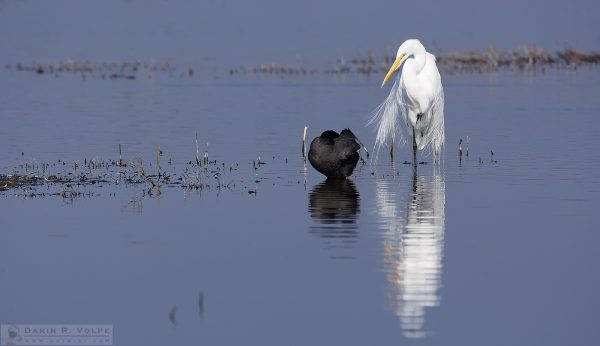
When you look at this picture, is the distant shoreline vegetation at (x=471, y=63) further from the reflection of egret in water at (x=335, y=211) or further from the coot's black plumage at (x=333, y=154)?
the reflection of egret in water at (x=335, y=211)

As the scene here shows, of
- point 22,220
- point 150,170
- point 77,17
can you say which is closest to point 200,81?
point 150,170

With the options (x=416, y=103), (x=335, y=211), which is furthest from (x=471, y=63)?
(x=335, y=211)

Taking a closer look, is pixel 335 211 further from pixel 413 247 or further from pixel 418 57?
pixel 418 57

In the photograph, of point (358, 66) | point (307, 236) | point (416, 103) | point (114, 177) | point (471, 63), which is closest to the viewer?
point (307, 236)

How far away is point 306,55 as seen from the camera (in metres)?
38.9

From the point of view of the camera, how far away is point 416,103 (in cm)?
1778

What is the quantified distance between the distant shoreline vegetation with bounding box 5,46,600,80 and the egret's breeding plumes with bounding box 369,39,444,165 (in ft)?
46.2

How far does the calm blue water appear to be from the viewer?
364 inches

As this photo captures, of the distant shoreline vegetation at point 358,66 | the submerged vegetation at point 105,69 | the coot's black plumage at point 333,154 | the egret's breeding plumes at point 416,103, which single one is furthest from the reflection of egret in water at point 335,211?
the submerged vegetation at point 105,69

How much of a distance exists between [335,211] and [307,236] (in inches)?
54.7

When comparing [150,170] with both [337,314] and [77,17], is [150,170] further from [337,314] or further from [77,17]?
[77,17]

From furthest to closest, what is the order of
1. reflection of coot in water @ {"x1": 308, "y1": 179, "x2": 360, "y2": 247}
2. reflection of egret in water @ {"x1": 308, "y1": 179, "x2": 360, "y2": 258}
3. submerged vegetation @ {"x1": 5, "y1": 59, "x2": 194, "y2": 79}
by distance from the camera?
submerged vegetation @ {"x1": 5, "y1": 59, "x2": 194, "y2": 79} < reflection of coot in water @ {"x1": 308, "y1": 179, "x2": 360, "y2": 247} < reflection of egret in water @ {"x1": 308, "y1": 179, "x2": 360, "y2": 258}

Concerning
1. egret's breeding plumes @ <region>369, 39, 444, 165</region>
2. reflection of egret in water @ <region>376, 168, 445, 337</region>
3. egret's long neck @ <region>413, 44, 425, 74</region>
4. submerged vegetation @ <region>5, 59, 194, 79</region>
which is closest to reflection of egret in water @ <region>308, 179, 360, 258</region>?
reflection of egret in water @ <region>376, 168, 445, 337</region>

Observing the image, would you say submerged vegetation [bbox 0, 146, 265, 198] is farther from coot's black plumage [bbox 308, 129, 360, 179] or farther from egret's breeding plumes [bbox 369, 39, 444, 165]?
egret's breeding plumes [bbox 369, 39, 444, 165]
